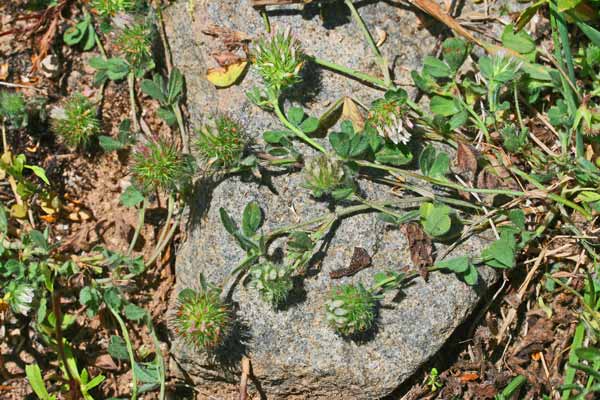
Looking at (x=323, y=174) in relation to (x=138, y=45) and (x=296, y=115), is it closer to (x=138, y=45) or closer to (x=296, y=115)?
(x=296, y=115)

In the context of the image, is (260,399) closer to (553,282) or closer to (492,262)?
(492,262)

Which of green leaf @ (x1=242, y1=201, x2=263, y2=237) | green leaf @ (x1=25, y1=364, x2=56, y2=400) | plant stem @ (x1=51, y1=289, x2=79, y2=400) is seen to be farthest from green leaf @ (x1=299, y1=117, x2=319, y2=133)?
green leaf @ (x1=25, y1=364, x2=56, y2=400)

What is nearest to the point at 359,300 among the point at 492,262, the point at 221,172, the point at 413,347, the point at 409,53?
the point at 413,347

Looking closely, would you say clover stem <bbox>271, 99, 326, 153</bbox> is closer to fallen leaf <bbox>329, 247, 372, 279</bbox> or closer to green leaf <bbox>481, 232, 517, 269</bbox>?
fallen leaf <bbox>329, 247, 372, 279</bbox>

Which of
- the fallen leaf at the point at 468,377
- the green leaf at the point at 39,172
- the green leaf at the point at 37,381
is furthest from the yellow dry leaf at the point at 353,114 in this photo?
the green leaf at the point at 37,381

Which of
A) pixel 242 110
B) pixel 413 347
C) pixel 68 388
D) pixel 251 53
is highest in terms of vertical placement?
pixel 251 53

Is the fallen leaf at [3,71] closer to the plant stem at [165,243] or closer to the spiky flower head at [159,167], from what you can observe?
the spiky flower head at [159,167]

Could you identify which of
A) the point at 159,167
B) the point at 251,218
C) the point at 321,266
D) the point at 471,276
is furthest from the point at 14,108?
the point at 471,276
